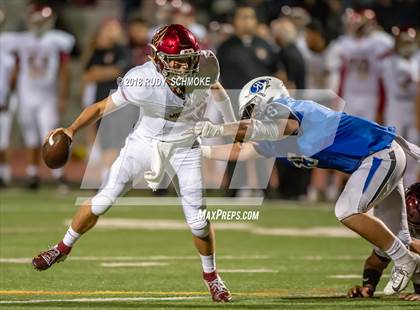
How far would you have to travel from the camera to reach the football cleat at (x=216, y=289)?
6176 millimetres

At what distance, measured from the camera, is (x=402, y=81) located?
41.0 ft

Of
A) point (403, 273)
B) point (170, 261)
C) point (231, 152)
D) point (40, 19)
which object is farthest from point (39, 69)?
point (403, 273)

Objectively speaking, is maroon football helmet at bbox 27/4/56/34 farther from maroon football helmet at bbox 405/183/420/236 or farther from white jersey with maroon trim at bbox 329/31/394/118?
maroon football helmet at bbox 405/183/420/236

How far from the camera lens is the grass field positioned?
6191 mm

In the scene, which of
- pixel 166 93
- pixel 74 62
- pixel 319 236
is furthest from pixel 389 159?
pixel 74 62

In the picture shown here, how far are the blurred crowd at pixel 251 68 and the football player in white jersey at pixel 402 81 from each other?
11mm

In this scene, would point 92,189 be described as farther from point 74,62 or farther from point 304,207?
point 74,62

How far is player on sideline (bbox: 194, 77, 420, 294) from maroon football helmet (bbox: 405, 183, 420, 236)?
10 cm

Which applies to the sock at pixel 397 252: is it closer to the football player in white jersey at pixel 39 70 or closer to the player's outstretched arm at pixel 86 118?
the player's outstretched arm at pixel 86 118

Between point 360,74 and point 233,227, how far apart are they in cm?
317

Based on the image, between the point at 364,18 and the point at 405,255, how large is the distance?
7144 mm

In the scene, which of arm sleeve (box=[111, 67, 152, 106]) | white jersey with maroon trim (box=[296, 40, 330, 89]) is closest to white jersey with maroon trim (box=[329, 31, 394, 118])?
white jersey with maroon trim (box=[296, 40, 330, 89])

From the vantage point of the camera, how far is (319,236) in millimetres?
9820

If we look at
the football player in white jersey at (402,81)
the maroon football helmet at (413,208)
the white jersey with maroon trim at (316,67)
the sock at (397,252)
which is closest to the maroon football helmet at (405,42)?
the football player in white jersey at (402,81)
